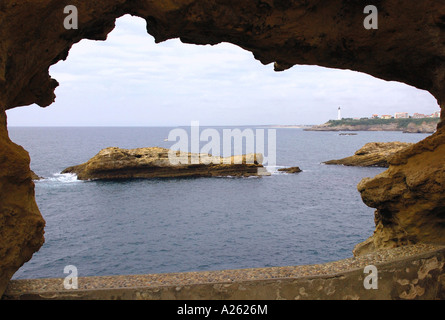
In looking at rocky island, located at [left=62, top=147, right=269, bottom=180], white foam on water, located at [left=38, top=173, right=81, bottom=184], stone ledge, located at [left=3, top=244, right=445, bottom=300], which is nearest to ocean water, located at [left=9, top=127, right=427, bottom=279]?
white foam on water, located at [left=38, top=173, right=81, bottom=184]

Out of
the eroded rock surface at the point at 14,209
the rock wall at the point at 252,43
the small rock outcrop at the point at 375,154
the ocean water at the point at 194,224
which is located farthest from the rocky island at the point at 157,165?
the eroded rock surface at the point at 14,209

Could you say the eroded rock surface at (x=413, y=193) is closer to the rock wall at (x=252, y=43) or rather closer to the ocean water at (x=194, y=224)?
the rock wall at (x=252, y=43)

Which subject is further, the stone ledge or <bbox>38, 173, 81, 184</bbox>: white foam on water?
<bbox>38, 173, 81, 184</bbox>: white foam on water

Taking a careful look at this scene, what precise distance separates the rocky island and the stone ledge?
52619mm

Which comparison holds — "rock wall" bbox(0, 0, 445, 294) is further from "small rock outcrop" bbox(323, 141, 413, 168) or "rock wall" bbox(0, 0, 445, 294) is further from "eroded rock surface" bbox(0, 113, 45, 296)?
"small rock outcrop" bbox(323, 141, 413, 168)

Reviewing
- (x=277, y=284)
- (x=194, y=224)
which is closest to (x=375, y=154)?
(x=194, y=224)

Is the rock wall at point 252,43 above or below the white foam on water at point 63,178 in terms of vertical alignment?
above

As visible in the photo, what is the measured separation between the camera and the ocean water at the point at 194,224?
27766mm

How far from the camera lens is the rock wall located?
940 centimetres

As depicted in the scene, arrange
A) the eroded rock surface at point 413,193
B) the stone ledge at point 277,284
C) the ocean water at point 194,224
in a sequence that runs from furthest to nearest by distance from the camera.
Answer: the ocean water at point 194,224, the eroded rock surface at point 413,193, the stone ledge at point 277,284

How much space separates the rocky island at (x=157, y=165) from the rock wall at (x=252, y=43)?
49380 mm

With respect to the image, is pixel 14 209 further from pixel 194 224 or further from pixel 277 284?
pixel 194 224

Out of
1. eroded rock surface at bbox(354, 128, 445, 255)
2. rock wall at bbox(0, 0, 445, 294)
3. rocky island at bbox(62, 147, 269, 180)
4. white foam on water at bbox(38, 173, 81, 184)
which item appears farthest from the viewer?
white foam on water at bbox(38, 173, 81, 184)
